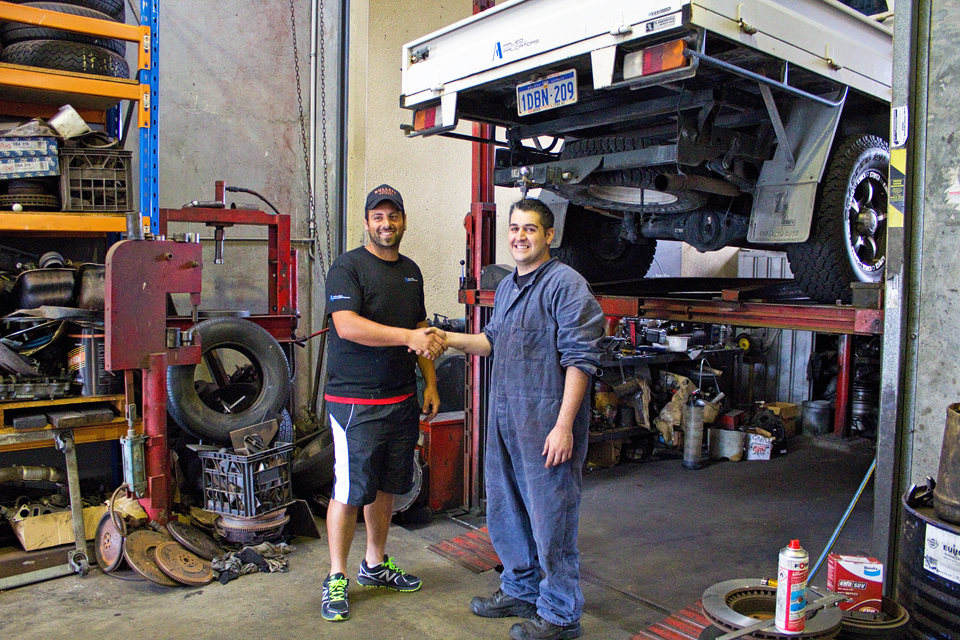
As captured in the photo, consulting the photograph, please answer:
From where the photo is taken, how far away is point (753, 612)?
2.02m

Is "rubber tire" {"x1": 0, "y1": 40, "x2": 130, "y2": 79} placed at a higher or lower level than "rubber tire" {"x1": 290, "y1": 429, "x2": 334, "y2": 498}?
higher

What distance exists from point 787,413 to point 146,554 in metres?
6.34

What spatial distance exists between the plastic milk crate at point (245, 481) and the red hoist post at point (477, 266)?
1310 mm

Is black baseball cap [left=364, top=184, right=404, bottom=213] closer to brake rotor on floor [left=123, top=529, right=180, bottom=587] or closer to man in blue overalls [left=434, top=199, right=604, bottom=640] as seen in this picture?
man in blue overalls [left=434, top=199, right=604, bottom=640]

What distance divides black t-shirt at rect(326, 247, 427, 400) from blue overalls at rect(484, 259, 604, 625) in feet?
1.59

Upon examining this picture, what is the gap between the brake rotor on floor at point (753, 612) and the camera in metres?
1.78

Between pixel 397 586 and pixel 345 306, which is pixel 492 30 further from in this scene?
pixel 397 586

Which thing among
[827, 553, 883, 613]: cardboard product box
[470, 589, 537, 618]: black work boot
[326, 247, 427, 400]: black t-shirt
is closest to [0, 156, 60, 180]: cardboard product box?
[326, 247, 427, 400]: black t-shirt

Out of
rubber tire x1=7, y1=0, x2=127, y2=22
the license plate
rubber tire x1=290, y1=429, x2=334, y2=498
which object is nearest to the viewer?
the license plate

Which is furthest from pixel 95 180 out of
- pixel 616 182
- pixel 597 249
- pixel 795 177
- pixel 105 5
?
pixel 795 177

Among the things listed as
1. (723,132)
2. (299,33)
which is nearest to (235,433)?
(723,132)

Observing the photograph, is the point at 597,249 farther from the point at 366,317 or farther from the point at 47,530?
the point at 47,530

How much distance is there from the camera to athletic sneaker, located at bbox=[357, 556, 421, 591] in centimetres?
339

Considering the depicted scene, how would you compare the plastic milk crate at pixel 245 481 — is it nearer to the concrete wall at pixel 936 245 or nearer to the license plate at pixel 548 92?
the license plate at pixel 548 92
